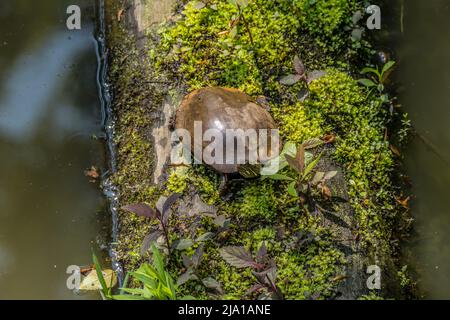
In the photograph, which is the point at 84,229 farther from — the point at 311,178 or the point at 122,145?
the point at 311,178

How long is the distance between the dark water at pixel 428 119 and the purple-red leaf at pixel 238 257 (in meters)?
1.29

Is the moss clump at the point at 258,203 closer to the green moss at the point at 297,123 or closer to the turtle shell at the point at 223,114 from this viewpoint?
the turtle shell at the point at 223,114

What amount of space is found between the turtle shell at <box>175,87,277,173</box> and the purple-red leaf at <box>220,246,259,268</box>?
41 centimetres

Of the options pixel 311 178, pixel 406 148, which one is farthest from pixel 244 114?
pixel 406 148

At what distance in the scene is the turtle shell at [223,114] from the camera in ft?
8.53

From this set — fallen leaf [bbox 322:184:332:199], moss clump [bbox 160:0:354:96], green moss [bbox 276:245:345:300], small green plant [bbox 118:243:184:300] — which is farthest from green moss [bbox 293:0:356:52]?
small green plant [bbox 118:243:184:300]

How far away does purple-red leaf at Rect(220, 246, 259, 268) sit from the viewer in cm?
250

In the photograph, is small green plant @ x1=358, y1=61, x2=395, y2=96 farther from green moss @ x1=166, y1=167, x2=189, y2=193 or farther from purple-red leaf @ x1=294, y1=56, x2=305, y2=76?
green moss @ x1=166, y1=167, x2=189, y2=193

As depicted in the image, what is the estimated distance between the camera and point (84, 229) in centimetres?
331

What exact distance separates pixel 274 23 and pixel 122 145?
1235 mm

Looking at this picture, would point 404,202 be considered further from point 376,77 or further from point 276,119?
point 276,119

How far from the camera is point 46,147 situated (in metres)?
3.44

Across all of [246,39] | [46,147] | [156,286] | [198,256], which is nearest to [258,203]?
[198,256]

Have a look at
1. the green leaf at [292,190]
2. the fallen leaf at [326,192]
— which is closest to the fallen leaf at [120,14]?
the green leaf at [292,190]
